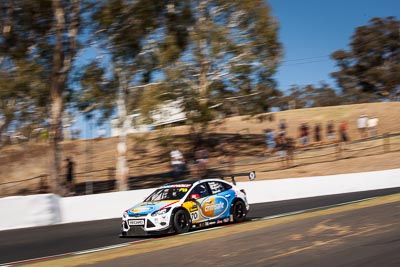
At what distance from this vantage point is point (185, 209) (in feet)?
44.3

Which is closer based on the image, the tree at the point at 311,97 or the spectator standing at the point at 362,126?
the spectator standing at the point at 362,126

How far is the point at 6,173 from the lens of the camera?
124 feet

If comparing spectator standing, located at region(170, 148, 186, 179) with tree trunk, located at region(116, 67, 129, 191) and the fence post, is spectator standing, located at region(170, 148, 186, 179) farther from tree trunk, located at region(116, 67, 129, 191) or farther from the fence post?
the fence post

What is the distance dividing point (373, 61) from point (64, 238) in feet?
228

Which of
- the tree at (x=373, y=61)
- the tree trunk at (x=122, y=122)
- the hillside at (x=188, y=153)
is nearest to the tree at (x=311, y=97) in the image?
the tree at (x=373, y=61)

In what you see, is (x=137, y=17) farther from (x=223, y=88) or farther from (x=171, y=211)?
(x=171, y=211)

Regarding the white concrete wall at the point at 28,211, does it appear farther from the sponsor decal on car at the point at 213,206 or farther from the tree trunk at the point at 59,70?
the sponsor decal on car at the point at 213,206

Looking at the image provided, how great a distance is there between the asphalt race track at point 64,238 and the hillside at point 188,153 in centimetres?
1125

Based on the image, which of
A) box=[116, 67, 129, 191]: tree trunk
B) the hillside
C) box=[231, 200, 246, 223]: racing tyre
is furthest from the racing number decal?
the hillside

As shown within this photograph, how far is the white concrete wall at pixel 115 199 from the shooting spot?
17.2m

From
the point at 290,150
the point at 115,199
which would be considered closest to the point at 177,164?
the point at 115,199

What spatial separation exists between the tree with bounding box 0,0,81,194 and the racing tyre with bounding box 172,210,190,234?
1105 centimetres

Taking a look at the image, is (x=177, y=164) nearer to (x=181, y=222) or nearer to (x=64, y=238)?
(x=64, y=238)

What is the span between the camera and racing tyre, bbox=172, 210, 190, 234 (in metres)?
13.2
